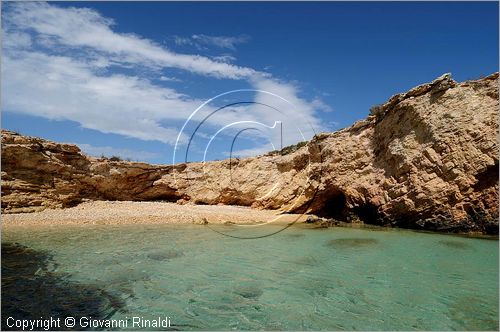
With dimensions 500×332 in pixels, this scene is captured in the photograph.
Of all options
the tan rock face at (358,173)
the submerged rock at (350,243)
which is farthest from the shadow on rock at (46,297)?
the tan rock face at (358,173)

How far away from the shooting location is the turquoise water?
6297 millimetres

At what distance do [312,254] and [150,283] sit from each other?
19.9 ft

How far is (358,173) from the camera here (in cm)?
2262

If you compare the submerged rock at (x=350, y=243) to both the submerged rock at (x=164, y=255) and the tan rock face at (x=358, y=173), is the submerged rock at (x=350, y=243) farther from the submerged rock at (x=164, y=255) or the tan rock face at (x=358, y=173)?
the submerged rock at (x=164, y=255)

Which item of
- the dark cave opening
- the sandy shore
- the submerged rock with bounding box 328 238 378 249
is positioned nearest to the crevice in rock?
the submerged rock with bounding box 328 238 378 249

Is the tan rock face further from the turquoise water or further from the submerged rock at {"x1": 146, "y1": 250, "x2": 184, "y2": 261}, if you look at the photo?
the submerged rock at {"x1": 146, "y1": 250, "x2": 184, "y2": 261}

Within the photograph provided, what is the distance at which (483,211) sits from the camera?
16219mm

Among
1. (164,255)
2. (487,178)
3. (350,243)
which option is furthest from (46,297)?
(487,178)

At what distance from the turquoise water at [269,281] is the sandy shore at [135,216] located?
188 inches

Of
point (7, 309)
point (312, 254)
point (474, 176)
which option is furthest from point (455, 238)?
point (7, 309)

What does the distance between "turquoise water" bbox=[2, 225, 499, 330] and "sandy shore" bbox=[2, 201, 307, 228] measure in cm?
477

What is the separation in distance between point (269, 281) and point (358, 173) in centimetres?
1580

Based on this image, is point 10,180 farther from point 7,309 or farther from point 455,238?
point 455,238

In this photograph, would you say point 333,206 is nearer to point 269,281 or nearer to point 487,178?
point 487,178
